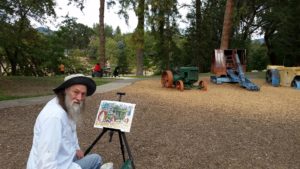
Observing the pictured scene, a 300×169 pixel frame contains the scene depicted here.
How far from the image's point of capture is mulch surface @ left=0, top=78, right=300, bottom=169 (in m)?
6.84

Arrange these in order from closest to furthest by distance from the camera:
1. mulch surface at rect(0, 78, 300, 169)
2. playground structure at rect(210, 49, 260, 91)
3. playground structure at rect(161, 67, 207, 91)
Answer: mulch surface at rect(0, 78, 300, 169) < playground structure at rect(161, 67, 207, 91) < playground structure at rect(210, 49, 260, 91)

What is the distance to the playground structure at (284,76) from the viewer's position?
17.9m

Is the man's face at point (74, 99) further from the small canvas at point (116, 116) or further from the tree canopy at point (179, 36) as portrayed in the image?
the tree canopy at point (179, 36)

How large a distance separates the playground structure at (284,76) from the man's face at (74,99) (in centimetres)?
1576

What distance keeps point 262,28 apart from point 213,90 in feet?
76.9

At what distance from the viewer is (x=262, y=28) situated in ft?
123

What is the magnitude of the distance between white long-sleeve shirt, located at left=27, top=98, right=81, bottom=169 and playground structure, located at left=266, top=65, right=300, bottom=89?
1595cm

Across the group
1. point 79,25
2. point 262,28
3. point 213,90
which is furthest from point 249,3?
point 213,90

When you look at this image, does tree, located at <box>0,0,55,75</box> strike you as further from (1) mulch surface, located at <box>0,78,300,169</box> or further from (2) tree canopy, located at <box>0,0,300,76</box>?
(1) mulch surface, located at <box>0,78,300,169</box>

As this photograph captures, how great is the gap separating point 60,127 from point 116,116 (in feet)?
6.72

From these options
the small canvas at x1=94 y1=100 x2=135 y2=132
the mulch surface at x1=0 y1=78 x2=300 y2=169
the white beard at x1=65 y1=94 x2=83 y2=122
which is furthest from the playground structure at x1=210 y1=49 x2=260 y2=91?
the white beard at x1=65 y1=94 x2=83 y2=122

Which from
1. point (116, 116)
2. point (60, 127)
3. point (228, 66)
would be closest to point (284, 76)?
point (228, 66)

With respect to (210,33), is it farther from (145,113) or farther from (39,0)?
(145,113)

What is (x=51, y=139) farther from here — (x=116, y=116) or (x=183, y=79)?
(x=183, y=79)
